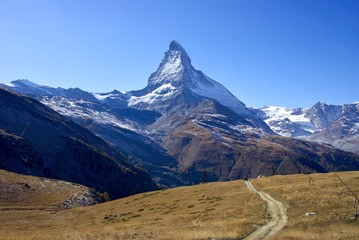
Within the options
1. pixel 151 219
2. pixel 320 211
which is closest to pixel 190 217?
pixel 151 219

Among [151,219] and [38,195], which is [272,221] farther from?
[38,195]

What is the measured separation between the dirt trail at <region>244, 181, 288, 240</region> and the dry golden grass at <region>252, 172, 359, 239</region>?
2.82ft

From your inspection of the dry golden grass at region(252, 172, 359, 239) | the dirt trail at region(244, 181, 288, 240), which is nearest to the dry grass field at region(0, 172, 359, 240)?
the dry golden grass at region(252, 172, 359, 239)

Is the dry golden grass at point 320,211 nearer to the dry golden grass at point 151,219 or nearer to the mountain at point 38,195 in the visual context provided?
the dry golden grass at point 151,219

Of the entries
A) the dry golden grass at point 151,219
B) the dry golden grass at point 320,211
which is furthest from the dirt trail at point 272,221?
the dry golden grass at point 151,219

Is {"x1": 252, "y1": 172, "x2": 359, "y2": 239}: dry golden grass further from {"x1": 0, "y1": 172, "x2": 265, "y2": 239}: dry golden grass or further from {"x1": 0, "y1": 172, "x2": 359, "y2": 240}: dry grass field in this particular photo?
{"x1": 0, "y1": 172, "x2": 265, "y2": 239}: dry golden grass

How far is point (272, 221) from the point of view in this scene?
149 feet

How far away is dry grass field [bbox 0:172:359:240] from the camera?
40.2 metres

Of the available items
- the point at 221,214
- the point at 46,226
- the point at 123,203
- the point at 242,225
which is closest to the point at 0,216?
the point at 46,226

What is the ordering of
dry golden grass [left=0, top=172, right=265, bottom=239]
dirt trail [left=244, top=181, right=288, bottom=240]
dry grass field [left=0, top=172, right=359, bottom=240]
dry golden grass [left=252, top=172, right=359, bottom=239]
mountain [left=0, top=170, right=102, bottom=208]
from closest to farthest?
1. dry golden grass [left=252, top=172, right=359, bottom=239]
2. dirt trail [left=244, top=181, right=288, bottom=240]
3. dry grass field [left=0, top=172, right=359, bottom=240]
4. dry golden grass [left=0, top=172, right=265, bottom=239]
5. mountain [left=0, top=170, right=102, bottom=208]

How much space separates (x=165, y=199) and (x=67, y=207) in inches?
1031

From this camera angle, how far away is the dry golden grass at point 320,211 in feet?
118

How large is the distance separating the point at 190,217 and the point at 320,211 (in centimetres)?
1907

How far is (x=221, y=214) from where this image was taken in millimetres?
55375
